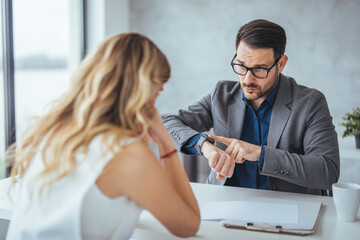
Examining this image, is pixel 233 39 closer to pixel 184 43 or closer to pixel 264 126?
pixel 184 43

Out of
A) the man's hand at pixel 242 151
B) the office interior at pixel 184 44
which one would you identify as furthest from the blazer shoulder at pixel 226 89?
the office interior at pixel 184 44

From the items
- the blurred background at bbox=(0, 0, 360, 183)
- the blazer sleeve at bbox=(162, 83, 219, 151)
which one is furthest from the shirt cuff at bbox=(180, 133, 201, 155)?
the blurred background at bbox=(0, 0, 360, 183)

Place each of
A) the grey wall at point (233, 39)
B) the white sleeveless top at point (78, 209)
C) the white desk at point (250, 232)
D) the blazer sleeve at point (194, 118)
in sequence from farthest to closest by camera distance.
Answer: the grey wall at point (233, 39) → the blazer sleeve at point (194, 118) → the white desk at point (250, 232) → the white sleeveless top at point (78, 209)

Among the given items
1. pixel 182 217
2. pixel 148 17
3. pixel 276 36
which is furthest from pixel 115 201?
pixel 148 17

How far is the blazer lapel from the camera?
189 centimetres

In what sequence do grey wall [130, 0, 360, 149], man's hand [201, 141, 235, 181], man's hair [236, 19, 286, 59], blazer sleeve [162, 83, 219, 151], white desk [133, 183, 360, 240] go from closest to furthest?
white desk [133, 183, 360, 240], man's hand [201, 141, 235, 181], man's hair [236, 19, 286, 59], blazer sleeve [162, 83, 219, 151], grey wall [130, 0, 360, 149]

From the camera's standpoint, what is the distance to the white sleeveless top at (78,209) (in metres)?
0.96

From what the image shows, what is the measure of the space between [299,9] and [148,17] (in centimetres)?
144

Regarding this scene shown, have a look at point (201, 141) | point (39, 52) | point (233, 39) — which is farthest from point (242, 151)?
point (39, 52)

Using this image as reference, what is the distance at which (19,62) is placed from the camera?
10.8 ft

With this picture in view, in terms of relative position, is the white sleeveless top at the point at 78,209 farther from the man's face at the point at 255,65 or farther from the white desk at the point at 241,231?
the man's face at the point at 255,65

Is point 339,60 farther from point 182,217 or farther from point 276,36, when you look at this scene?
point 182,217

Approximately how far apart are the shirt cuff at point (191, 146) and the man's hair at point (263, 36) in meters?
0.50

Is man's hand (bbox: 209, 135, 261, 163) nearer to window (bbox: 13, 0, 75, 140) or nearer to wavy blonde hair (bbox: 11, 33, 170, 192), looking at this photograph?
wavy blonde hair (bbox: 11, 33, 170, 192)
